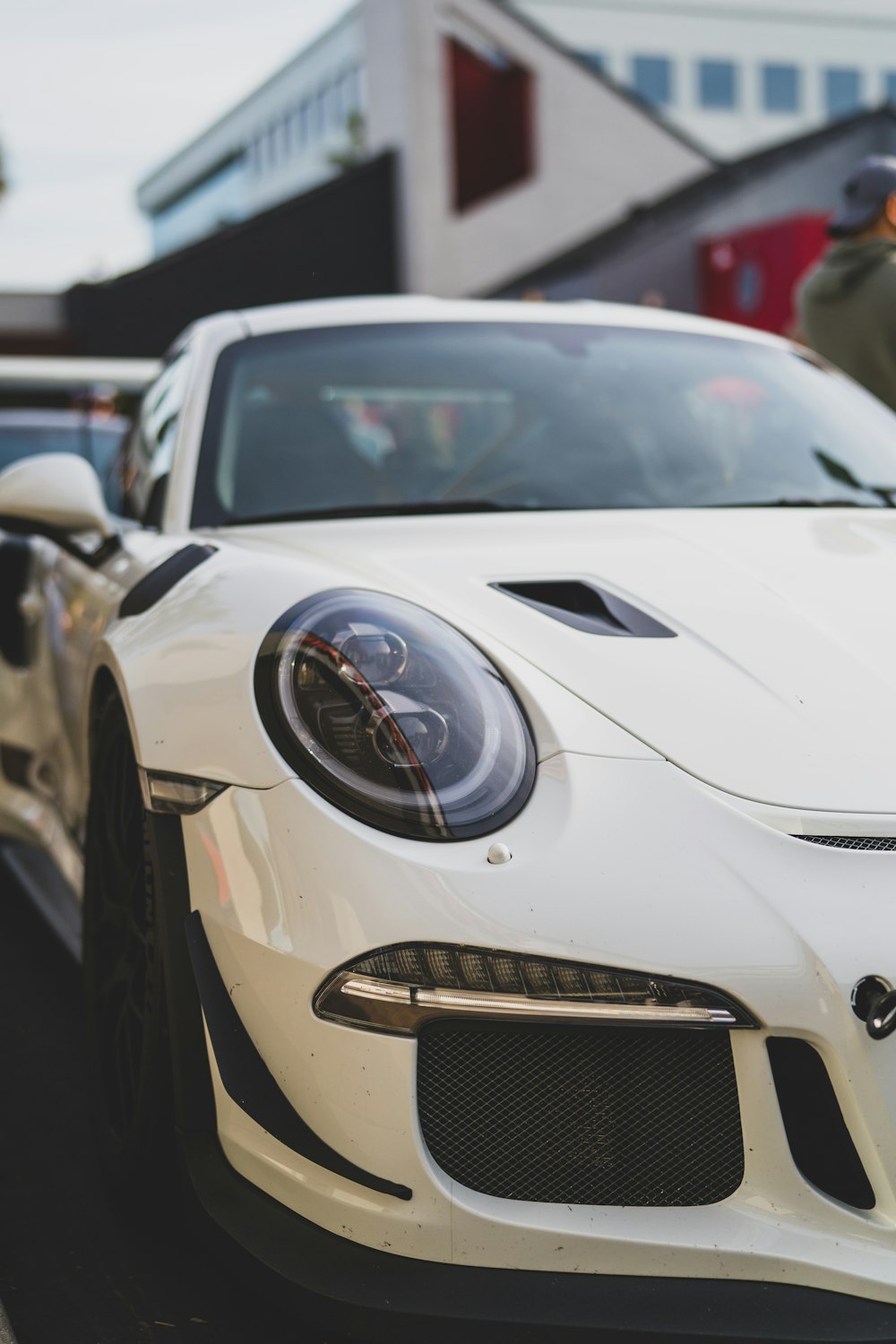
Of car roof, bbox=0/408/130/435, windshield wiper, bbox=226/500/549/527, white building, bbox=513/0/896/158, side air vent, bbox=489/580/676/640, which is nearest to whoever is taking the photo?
side air vent, bbox=489/580/676/640

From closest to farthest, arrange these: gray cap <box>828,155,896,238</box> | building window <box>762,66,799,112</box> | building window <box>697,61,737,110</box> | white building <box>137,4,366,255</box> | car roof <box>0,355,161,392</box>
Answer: gray cap <box>828,155,896,238</box> → car roof <box>0,355,161,392</box> → building window <box>697,61,737,110</box> → building window <box>762,66,799,112</box> → white building <box>137,4,366,255</box>

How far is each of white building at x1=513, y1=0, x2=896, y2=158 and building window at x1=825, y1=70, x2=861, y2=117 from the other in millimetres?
28

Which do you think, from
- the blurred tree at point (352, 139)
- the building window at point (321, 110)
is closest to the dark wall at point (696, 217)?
the blurred tree at point (352, 139)

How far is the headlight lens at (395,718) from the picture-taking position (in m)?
1.60

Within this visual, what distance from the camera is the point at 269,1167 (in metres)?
1.60

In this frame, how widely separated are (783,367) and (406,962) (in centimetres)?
199

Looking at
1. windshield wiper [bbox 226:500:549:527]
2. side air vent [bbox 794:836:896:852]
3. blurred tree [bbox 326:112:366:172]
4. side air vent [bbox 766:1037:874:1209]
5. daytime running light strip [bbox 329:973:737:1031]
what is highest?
blurred tree [bbox 326:112:366:172]

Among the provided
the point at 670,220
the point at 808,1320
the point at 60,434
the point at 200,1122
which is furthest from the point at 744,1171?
the point at 670,220

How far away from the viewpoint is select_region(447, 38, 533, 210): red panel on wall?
2127 centimetres

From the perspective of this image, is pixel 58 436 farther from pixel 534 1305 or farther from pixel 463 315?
pixel 534 1305

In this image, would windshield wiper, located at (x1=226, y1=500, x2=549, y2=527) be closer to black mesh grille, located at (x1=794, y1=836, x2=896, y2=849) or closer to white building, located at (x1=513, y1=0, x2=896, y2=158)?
black mesh grille, located at (x1=794, y1=836, x2=896, y2=849)

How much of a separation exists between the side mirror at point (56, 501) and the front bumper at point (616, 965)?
124 cm

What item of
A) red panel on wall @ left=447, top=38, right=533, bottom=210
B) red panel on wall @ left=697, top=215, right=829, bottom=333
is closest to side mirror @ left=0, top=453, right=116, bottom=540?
red panel on wall @ left=697, top=215, right=829, bottom=333

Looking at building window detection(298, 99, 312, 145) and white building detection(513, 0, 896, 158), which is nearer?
white building detection(513, 0, 896, 158)
